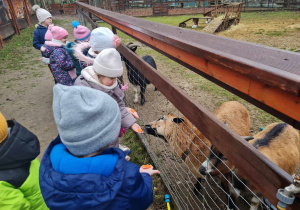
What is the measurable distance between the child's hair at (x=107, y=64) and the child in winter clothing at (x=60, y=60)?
1626 mm

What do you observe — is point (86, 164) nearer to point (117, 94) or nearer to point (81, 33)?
point (117, 94)

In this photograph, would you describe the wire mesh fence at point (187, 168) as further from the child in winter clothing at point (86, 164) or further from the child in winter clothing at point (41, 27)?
the child in winter clothing at point (41, 27)

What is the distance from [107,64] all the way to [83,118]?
102 centimetres

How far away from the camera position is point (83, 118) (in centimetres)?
110

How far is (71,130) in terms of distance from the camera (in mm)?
1120

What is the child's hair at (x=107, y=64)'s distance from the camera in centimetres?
201

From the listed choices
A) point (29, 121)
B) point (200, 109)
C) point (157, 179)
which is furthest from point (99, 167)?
point (29, 121)

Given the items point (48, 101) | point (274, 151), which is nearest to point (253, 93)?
point (274, 151)

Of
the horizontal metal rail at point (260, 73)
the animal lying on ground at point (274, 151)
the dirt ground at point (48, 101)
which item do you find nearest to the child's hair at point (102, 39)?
the dirt ground at point (48, 101)

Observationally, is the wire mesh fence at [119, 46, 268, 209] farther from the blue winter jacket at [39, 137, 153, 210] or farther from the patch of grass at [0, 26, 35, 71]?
the patch of grass at [0, 26, 35, 71]

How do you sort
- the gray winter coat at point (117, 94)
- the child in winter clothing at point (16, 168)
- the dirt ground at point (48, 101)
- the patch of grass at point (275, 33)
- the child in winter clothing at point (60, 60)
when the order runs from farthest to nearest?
the patch of grass at point (275, 33), the dirt ground at point (48, 101), the child in winter clothing at point (60, 60), the gray winter coat at point (117, 94), the child in winter clothing at point (16, 168)

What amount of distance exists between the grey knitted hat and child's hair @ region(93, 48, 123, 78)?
2.86 feet

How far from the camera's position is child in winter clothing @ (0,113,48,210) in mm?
1292

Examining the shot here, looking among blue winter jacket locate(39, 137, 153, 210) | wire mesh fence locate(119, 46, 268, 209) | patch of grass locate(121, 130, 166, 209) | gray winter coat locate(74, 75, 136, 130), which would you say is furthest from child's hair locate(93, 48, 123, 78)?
patch of grass locate(121, 130, 166, 209)
